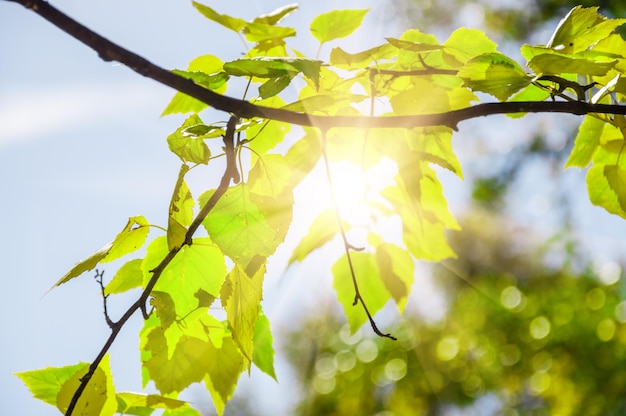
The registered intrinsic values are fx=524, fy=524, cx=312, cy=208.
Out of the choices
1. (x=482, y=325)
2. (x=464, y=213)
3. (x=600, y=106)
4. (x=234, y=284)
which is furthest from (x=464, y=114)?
(x=464, y=213)

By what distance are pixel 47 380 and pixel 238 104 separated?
0.93 ft

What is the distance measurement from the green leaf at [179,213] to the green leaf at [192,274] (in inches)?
1.3

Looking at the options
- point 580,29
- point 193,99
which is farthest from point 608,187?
point 193,99

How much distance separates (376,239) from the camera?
54cm

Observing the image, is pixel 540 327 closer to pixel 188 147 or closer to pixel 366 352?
pixel 366 352

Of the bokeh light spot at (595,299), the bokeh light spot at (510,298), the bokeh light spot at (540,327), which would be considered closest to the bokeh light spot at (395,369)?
the bokeh light spot at (510,298)

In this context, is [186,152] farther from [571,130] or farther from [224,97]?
[571,130]

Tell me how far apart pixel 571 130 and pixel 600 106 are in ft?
13.0

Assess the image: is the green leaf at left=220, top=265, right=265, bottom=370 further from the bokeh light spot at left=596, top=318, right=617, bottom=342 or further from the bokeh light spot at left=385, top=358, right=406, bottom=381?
the bokeh light spot at left=385, top=358, right=406, bottom=381

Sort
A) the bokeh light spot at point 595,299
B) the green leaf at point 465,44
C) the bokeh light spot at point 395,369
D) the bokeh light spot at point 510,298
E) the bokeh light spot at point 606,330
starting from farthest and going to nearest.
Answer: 1. the bokeh light spot at point 395,369
2. the bokeh light spot at point 510,298
3. the bokeh light spot at point 595,299
4. the bokeh light spot at point 606,330
5. the green leaf at point 465,44

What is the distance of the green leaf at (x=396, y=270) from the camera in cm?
52

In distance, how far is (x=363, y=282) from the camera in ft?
1.79

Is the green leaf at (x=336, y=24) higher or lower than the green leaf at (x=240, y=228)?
higher

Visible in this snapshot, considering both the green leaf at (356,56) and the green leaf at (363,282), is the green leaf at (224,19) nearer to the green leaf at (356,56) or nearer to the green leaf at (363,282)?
the green leaf at (356,56)
